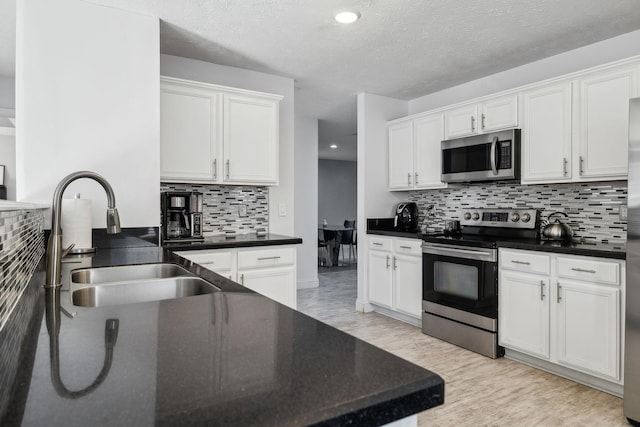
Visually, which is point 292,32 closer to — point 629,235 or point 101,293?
point 101,293

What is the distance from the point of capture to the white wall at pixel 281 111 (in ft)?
11.5

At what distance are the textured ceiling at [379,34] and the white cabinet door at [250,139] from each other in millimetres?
415

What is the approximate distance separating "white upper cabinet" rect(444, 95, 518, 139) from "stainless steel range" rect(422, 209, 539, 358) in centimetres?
76

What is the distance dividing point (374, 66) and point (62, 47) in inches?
94.0

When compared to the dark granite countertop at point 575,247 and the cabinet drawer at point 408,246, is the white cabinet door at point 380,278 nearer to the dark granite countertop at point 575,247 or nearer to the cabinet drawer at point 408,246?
the cabinet drawer at point 408,246

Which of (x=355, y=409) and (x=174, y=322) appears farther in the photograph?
(x=174, y=322)

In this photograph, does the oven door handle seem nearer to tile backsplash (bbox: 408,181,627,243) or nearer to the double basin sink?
tile backsplash (bbox: 408,181,627,243)

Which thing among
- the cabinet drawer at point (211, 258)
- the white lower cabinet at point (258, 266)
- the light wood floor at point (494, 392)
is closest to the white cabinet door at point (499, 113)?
the light wood floor at point (494, 392)

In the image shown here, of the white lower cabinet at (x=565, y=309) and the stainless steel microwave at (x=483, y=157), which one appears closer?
the white lower cabinet at (x=565, y=309)

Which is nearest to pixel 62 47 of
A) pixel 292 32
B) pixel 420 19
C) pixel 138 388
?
pixel 292 32

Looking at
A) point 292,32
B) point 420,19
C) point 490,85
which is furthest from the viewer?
point 490,85

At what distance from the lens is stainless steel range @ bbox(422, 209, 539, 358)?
9.91 feet

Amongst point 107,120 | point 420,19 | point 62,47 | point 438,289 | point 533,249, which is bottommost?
point 438,289

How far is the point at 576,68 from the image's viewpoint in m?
3.12
